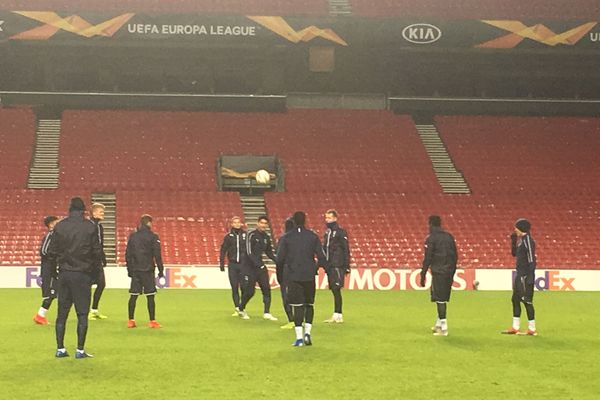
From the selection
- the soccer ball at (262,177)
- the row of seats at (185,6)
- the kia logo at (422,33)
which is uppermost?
the row of seats at (185,6)

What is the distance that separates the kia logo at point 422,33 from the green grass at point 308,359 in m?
20.7

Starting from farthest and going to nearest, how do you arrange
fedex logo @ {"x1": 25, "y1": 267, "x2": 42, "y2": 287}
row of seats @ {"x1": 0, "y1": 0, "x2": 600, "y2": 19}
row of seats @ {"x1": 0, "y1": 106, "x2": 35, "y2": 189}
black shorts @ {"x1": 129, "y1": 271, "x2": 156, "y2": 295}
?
row of seats @ {"x1": 0, "y1": 0, "x2": 600, "y2": 19} < row of seats @ {"x1": 0, "y1": 106, "x2": 35, "y2": 189} < fedex logo @ {"x1": 25, "y1": 267, "x2": 42, "y2": 287} < black shorts @ {"x1": 129, "y1": 271, "x2": 156, "y2": 295}

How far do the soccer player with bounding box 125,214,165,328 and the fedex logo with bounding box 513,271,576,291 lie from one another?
17120mm

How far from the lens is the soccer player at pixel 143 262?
1795cm

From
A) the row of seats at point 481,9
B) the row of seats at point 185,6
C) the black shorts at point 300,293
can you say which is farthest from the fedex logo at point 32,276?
the row of seats at point 481,9

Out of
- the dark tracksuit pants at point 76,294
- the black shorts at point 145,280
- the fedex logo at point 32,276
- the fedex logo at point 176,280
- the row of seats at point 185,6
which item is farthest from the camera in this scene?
the row of seats at point 185,6

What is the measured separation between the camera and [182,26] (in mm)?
40125

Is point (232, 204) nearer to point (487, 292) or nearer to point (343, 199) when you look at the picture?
point (343, 199)

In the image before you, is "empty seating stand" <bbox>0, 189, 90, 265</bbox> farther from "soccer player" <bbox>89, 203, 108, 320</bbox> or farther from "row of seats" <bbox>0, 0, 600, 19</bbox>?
"soccer player" <bbox>89, 203, 108, 320</bbox>

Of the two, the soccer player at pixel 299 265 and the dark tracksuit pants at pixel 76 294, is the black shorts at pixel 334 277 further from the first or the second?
the dark tracksuit pants at pixel 76 294

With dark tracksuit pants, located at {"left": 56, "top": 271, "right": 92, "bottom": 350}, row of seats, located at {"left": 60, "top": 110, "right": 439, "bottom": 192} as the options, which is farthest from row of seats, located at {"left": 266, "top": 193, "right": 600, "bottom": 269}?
dark tracksuit pants, located at {"left": 56, "top": 271, "right": 92, "bottom": 350}

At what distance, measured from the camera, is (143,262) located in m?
18.0

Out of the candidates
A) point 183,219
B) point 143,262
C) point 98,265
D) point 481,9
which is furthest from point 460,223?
point 98,265

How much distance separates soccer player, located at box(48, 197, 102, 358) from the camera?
43.5 ft
